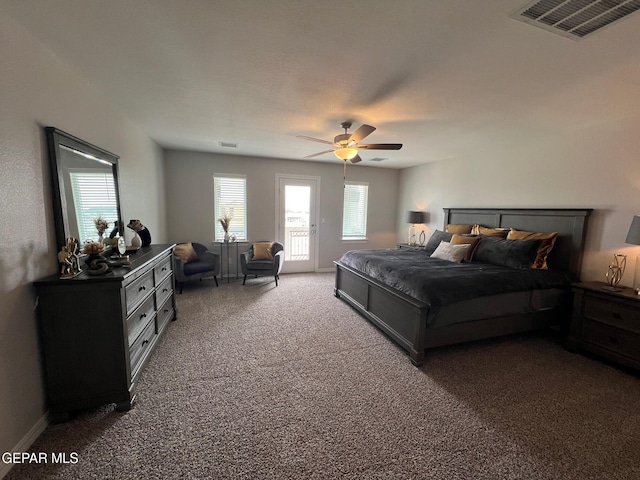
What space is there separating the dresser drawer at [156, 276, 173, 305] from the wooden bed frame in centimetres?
239

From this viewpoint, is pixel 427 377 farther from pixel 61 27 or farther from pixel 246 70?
pixel 61 27

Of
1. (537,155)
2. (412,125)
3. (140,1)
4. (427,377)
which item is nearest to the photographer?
(140,1)

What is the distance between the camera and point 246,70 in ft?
6.76

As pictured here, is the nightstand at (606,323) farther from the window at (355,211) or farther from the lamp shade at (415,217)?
the window at (355,211)

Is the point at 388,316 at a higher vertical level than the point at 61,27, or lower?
lower

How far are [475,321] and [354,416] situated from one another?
1.71 metres

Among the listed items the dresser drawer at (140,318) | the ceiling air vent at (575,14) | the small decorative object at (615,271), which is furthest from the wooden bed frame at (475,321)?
the dresser drawer at (140,318)

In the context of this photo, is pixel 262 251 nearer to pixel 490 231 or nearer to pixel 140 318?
pixel 140 318

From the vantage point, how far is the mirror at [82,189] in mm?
1844

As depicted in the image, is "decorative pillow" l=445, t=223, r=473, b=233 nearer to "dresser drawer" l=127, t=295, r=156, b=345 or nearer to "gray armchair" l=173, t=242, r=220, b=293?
"gray armchair" l=173, t=242, r=220, b=293

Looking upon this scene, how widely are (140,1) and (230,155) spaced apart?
3934mm

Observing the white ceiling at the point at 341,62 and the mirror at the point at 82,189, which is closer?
the white ceiling at the point at 341,62

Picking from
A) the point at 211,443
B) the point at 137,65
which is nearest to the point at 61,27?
the point at 137,65

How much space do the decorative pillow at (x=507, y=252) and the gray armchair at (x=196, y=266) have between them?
4.23 meters
